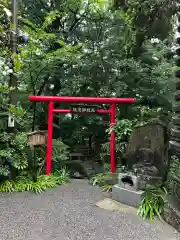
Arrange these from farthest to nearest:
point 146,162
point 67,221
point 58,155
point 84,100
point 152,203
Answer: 1. point 58,155
2. point 84,100
3. point 146,162
4. point 152,203
5. point 67,221

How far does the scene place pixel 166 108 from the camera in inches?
258

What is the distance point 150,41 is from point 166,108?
2.08 metres

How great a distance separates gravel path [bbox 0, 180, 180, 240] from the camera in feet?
9.39

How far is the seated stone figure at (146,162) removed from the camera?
176 inches

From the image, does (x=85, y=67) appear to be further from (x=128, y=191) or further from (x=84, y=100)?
(x=128, y=191)

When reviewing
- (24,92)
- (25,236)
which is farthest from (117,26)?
(25,236)

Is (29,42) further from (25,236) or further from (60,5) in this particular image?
(25,236)

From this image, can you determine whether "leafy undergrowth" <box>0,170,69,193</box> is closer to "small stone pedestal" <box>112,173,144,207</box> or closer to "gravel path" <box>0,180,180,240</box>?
"gravel path" <box>0,180,180,240</box>

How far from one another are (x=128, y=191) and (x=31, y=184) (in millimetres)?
2013

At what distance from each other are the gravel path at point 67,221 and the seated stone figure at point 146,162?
977 millimetres

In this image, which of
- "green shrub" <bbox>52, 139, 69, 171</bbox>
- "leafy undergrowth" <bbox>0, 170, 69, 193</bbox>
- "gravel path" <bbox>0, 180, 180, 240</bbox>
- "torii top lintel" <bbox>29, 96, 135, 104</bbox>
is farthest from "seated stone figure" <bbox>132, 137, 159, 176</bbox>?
"green shrub" <bbox>52, 139, 69, 171</bbox>

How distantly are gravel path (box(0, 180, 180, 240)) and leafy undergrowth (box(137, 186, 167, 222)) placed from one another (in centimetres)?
16

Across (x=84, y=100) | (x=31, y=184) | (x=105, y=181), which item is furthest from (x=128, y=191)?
(x=84, y=100)

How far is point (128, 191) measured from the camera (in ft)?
12.6
